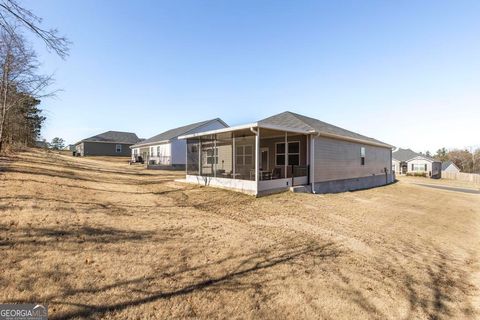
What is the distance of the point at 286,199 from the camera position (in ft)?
35.5

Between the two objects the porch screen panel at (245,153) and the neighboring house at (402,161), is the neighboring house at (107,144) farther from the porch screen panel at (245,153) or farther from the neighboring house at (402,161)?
the neighboring house at (402,161)

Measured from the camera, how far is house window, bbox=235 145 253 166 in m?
16.6

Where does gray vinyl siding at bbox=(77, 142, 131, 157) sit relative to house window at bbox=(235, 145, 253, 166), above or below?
above

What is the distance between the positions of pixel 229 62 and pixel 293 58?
17.5 feet

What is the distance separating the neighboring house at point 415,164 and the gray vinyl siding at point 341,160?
30535 mm

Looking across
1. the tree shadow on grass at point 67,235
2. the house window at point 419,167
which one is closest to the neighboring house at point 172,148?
the tree shadow on grass at point 67,235

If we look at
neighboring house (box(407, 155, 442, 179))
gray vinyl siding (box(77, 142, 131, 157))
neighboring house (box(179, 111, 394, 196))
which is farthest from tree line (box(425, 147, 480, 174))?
gray vinyl siding (box(77, 142, 131, 157))

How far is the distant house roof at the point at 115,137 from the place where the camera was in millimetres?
44938

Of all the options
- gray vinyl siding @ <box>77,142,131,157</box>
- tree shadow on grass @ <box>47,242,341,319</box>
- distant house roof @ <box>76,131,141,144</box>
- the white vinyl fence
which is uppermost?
distant house roof @ <box>76,131,141,144</box>

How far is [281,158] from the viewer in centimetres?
1586

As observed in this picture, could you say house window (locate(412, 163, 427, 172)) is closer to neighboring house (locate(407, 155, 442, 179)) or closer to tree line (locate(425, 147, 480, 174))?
neighboring house (locate(407, 155, 442, 179))

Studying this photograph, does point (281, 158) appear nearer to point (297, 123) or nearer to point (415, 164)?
point (297, 123)

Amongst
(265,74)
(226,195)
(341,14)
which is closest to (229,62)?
(265,74)

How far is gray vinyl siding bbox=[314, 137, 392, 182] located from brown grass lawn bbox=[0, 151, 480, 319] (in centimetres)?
646
